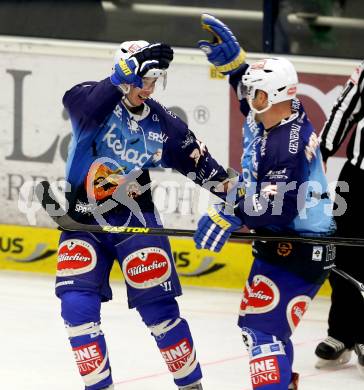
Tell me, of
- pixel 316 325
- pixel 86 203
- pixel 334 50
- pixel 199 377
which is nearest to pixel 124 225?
pixel 86 203

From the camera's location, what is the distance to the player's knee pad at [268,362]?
4.68m

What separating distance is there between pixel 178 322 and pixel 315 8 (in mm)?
2719

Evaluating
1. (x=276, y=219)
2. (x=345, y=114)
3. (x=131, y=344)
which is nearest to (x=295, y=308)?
(x=276, y=219)

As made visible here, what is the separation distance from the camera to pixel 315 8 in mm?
7188

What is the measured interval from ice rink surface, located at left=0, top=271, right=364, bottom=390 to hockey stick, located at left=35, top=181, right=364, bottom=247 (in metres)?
0.87

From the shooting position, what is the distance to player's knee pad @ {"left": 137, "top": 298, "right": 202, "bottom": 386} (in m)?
5.04

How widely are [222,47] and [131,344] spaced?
166cm

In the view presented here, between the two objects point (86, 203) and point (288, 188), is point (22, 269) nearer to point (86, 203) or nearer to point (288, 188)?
point (86, 203)

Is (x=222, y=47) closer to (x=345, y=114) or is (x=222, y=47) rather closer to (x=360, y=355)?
(x=345, y=114)

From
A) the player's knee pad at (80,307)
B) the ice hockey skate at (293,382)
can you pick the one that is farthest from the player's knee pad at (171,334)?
the ice hockey skate at (293,382)

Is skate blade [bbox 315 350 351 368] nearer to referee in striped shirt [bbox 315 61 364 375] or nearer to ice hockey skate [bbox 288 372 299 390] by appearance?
referee in striped shirt [bbox 315 61 364 375]

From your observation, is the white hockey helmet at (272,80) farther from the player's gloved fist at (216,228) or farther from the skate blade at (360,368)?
the skate blade at (360,368)

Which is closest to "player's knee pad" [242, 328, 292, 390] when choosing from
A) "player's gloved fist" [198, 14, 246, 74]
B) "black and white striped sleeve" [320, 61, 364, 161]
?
"player's gloved fist" [198, 14, 246, 74]

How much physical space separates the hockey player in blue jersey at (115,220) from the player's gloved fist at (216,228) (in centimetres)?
43
